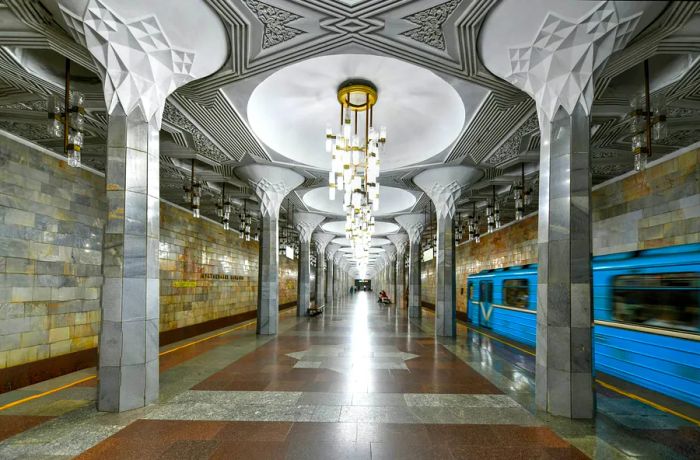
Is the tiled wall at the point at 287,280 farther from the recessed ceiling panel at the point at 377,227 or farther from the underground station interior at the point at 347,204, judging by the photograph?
the underground station interior at the point at 347,204

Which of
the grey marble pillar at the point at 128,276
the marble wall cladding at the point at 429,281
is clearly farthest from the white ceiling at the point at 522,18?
the marble wall cladding at the point at 429,281

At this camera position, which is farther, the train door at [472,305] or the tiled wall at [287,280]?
the tiled wall at [287,280]

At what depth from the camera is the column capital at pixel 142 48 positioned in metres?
4.64

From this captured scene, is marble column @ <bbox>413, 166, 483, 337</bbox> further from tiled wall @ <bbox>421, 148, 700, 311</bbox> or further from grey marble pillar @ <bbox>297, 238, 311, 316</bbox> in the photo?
grey marble pillar @ <bbox>297, 238, 311, 316</bbox>

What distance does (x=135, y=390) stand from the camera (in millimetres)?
5164

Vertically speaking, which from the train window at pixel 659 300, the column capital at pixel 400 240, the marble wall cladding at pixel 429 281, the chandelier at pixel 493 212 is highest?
the chandelier at pixel 493 212

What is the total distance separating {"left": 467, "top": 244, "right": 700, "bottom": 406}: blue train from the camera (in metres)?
5.43

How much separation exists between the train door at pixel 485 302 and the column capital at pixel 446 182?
3413mm

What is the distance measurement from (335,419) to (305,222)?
615 inches

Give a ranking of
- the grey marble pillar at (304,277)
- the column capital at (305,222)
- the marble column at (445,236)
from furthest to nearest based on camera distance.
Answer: the grey marble pillar at (304,277) → the column capital at (305,222) → the marble column at (445,236)

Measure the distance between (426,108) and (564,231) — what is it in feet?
15.5

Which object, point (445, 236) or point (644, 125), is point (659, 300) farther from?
point (445, 236)

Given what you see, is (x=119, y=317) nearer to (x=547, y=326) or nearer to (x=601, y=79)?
(x=547, y=326)

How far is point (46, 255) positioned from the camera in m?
7.64
